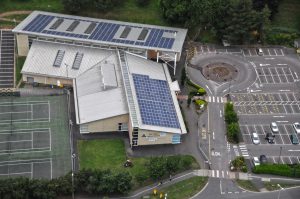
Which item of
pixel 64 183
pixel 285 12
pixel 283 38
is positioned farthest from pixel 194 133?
pixel 285 12

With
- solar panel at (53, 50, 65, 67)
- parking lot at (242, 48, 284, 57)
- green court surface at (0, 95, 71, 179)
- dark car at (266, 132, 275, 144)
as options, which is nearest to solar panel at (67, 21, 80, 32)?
solar panel at (53, 50, 65, 67)

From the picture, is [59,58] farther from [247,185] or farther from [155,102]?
[247,185]

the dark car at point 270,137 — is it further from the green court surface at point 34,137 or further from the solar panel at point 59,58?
the solar panel at point 59,58

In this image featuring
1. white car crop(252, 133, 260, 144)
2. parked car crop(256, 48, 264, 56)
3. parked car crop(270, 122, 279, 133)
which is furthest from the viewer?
parked car crop(256, 48, 264, 56)

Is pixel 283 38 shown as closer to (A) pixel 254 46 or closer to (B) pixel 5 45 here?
(A) pixel 254 46

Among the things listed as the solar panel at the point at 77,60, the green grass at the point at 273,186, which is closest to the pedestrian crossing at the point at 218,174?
the green grass at the point at 273,186

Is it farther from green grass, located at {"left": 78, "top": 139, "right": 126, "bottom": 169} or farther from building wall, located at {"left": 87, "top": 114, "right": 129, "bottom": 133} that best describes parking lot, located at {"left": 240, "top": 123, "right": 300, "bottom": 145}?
green grass, located at {"left": 78, "top": 139, "right": 126, "bottom": 169}
